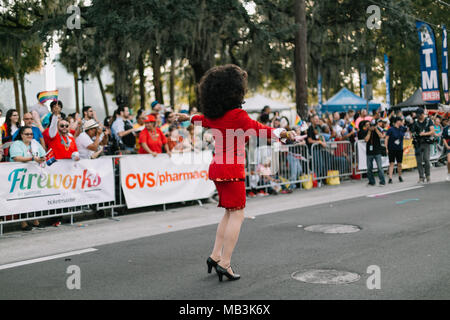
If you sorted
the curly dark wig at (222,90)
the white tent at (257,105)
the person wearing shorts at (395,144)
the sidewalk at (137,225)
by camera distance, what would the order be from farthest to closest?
the white tent at (257,105) → the person wearing shorts at (395,144) → the sidewalk at (137,225) → the curly dark wig at (222,90)

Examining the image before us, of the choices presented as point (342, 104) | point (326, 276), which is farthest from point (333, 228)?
point (342, 104)

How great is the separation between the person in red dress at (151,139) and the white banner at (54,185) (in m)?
1.00

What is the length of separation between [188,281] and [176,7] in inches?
431

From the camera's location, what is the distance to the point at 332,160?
1477cm

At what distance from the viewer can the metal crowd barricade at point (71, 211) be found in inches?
343

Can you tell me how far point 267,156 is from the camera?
12.8 meters

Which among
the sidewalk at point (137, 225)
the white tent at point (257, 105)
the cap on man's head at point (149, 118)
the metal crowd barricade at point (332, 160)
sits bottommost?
the sidewalk at point (137, 225)

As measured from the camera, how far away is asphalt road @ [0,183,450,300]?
16.3 ft

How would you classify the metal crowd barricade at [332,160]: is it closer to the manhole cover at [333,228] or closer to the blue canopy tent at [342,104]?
the manhole cover at [333,228]

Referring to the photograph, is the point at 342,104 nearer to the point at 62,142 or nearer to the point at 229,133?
the point at 62,142

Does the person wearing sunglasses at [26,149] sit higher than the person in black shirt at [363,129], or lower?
lower

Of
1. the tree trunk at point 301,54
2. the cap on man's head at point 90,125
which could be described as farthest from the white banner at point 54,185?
the tree trunk at point 301,54

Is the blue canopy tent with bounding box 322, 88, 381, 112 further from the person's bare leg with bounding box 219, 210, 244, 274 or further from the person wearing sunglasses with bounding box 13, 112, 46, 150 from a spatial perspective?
the person's bare leg with bounding box 219, 210, 244, 274
